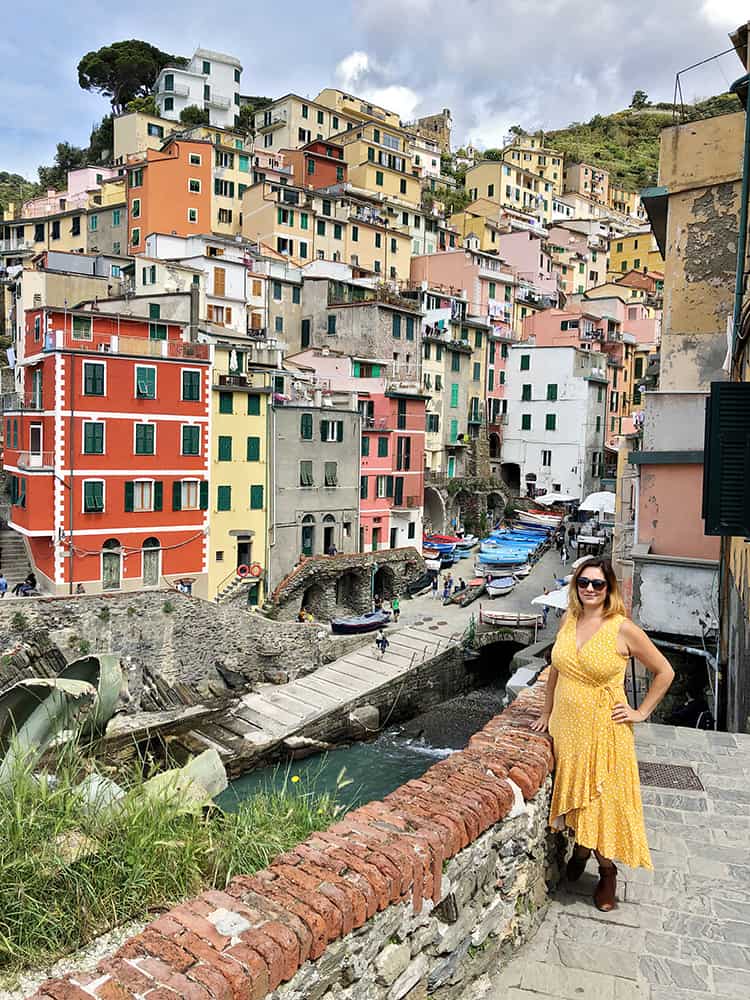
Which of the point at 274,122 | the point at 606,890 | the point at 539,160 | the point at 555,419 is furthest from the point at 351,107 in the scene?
the point at 606,890

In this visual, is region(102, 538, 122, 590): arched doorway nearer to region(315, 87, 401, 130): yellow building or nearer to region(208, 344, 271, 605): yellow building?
region(208, 344, 271, 605): yellow building

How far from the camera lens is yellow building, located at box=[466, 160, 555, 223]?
88.4 metres

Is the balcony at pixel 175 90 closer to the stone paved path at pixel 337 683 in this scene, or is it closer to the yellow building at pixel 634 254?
the yellow building at pixel 634 254

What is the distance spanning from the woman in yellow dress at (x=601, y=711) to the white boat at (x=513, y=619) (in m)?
29.9

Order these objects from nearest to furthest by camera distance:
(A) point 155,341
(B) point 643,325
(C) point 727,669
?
(C) point 727,669, (A) point 155,341, (B) point 643,325

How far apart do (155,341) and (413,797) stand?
105 ft

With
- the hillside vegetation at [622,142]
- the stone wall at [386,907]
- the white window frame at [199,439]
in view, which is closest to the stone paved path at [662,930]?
the stone wall at [386,907]

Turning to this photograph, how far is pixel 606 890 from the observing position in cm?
493

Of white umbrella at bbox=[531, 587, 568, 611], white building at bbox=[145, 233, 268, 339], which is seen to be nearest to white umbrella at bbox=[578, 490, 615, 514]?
white umbrella at bbox=[531, 587, 568, 611]

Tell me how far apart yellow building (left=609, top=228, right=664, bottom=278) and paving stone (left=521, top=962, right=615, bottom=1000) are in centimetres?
9427

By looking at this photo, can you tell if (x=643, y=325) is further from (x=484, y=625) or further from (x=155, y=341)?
(x=155, y=341)

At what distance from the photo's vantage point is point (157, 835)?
13.9ft

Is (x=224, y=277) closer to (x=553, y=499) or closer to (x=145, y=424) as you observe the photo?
(x=145, y=424)

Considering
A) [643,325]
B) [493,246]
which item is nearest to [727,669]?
[643,325]
